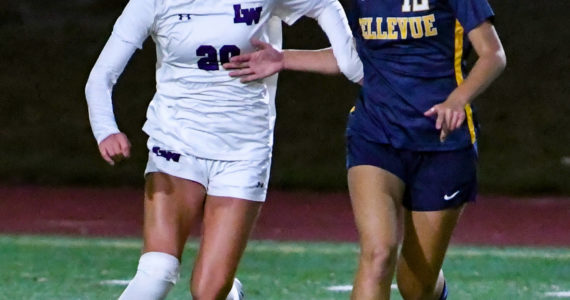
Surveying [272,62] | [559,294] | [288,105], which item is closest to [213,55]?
[272,62]

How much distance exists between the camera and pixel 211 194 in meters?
5.22

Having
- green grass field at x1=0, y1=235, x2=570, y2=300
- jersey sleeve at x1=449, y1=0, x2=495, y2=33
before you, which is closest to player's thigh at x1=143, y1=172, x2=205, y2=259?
jersey sleeve at x1=449, y1=0, x2=495, y2=33

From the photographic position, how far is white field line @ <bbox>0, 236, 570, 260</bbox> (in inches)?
374

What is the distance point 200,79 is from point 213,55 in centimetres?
12

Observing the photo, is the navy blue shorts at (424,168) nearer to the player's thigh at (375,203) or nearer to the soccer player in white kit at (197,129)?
the player's thigh at (375,203)

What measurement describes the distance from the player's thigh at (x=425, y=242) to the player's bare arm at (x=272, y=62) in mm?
744

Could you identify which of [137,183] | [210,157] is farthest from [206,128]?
[137,183]

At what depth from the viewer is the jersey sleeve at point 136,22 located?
5094mm

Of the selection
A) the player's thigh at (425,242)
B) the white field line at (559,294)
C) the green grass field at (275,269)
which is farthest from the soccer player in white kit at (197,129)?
the white field line at (559,294)

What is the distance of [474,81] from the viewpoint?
5.00 metres

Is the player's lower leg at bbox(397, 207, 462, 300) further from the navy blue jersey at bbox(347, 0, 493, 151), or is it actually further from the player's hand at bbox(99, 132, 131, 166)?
the player's hand at bbox(99, 132, 131, 166)

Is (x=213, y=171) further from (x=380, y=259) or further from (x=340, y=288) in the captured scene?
(x=340, y=288)

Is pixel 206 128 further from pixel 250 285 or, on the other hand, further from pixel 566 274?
pixel 566 274

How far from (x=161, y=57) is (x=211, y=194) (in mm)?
610
